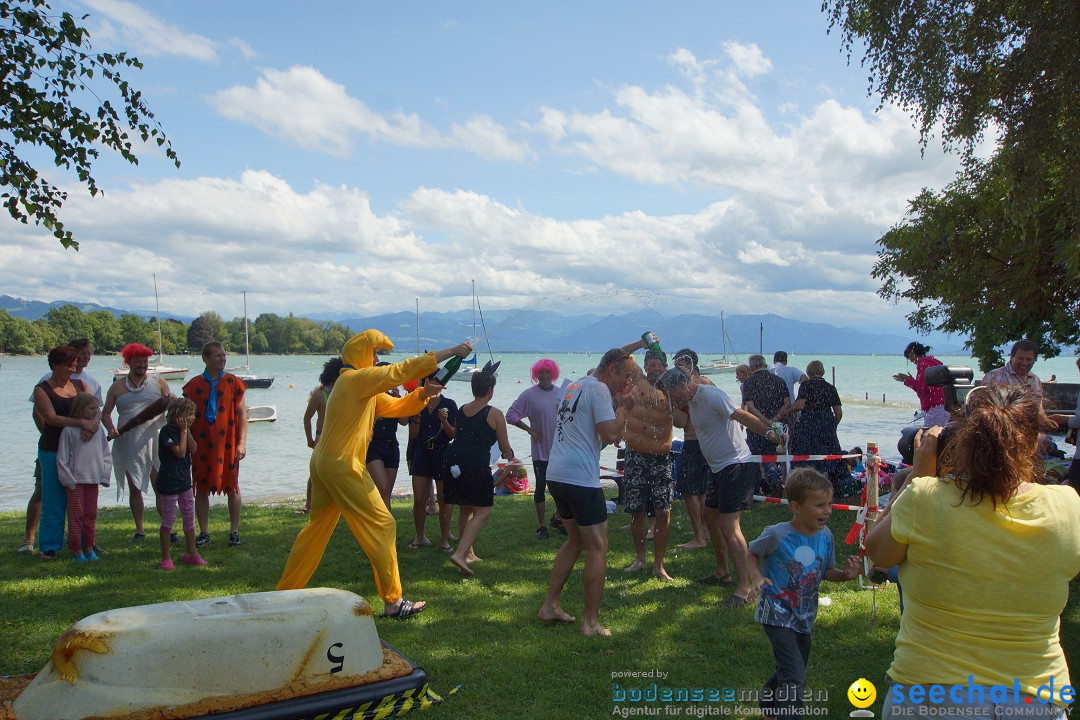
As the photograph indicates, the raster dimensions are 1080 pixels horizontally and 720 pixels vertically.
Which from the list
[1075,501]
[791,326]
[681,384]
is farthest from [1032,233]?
[791,326]

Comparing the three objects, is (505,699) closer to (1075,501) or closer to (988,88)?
(1075,501)

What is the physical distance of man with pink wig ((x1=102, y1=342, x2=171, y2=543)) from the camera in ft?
26.1

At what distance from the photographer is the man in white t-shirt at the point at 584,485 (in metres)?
5.46

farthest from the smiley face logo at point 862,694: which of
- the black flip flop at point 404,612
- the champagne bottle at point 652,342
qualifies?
the champagne bottle at point 652,342

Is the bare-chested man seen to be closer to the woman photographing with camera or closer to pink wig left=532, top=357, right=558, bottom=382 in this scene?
pink wig left=532, top=357, right=558, bottom=382

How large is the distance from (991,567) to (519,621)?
3927 millimetres

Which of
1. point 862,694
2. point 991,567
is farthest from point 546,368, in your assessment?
point 991,567

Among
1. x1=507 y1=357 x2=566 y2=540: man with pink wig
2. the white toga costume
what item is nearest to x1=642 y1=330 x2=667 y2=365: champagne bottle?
x1=507 y1=357 x2=566 y2=540: man with pink wig

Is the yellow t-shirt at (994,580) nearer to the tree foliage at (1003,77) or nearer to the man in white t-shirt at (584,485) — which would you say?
the man in white t-shirt at (584,485)

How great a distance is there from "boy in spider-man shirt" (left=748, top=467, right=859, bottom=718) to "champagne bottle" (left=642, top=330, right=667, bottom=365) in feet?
9.48

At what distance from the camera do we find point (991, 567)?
2.43m

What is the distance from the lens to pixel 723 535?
633 cm

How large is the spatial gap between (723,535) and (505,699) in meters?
2.56

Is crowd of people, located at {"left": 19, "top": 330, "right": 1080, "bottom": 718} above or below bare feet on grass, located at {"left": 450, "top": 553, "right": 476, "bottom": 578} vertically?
above
